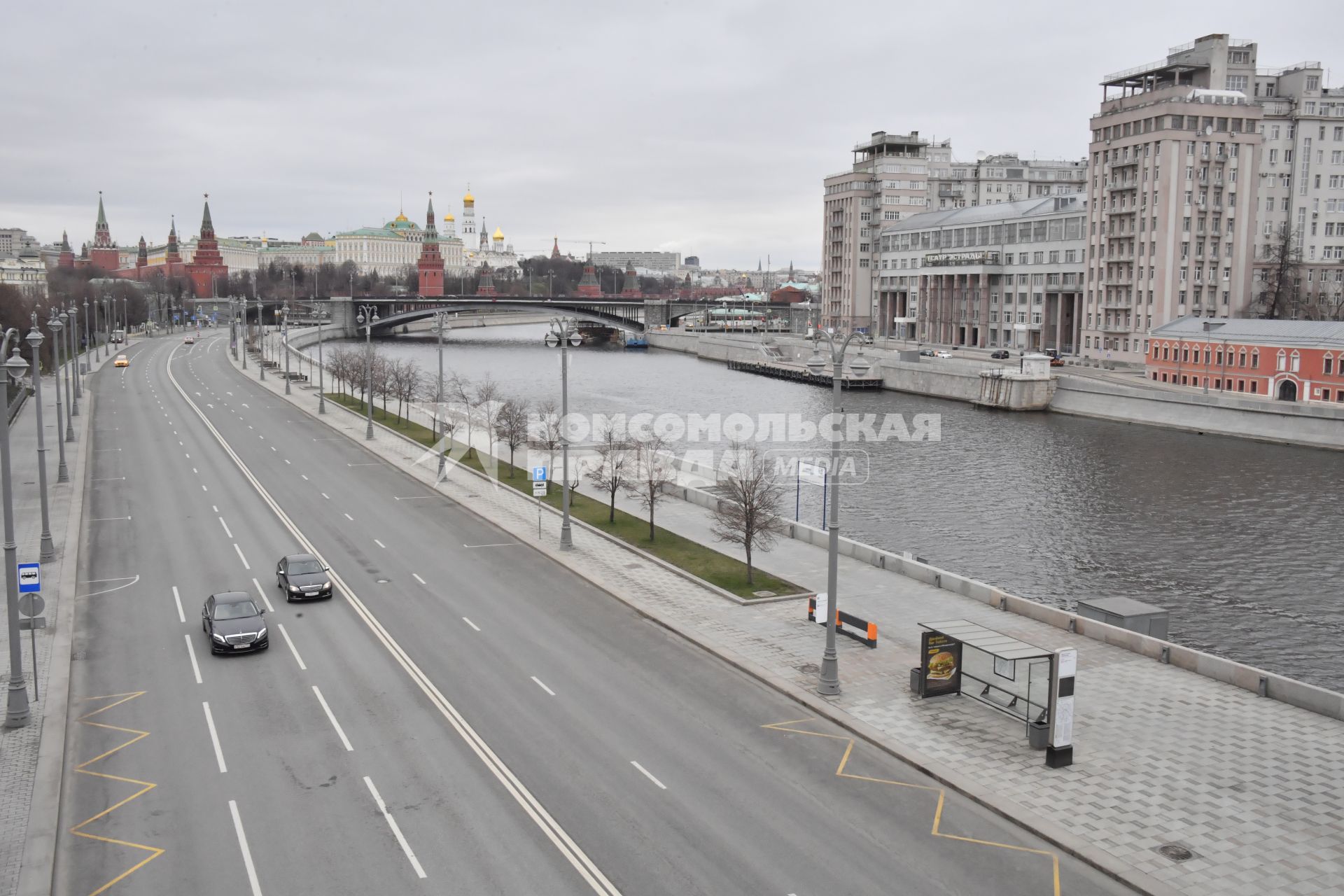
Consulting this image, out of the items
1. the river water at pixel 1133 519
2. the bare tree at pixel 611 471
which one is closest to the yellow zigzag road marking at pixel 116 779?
the bare tree at pixel 611 471

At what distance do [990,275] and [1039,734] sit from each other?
10502cm

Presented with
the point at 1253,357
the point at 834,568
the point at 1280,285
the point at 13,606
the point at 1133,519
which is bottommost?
the point at 1133,519

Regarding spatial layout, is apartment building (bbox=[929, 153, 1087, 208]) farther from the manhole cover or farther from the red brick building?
the manhole cover

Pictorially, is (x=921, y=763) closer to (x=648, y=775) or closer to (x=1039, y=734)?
(x=1039, y=734)

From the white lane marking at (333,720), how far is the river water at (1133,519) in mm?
21312

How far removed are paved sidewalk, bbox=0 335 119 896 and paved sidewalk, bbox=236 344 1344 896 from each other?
12373 mm

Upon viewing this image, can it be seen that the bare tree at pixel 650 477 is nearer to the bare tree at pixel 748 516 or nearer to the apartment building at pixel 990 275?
the bare tree at pixel 748 516

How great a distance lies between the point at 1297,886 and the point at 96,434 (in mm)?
56125

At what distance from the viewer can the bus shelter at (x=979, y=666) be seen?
19.4 meters

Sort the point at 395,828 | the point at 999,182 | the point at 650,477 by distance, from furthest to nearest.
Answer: the point at 999,182 → the point at 650,477 → the point at 395,828

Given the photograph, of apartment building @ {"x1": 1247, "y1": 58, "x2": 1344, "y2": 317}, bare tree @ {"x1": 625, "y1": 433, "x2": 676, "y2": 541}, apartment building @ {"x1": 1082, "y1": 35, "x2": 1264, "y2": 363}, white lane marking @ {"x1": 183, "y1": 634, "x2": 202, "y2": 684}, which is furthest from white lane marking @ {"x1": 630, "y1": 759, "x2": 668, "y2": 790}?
apartment building @ {"x1": 1247, "y1": 58, "x2": 1344, "y2": 317}

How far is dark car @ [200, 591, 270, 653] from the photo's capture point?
874 inches

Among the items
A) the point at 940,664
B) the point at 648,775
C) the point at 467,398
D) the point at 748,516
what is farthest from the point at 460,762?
the point at 467,398

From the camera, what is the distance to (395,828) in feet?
49.0
